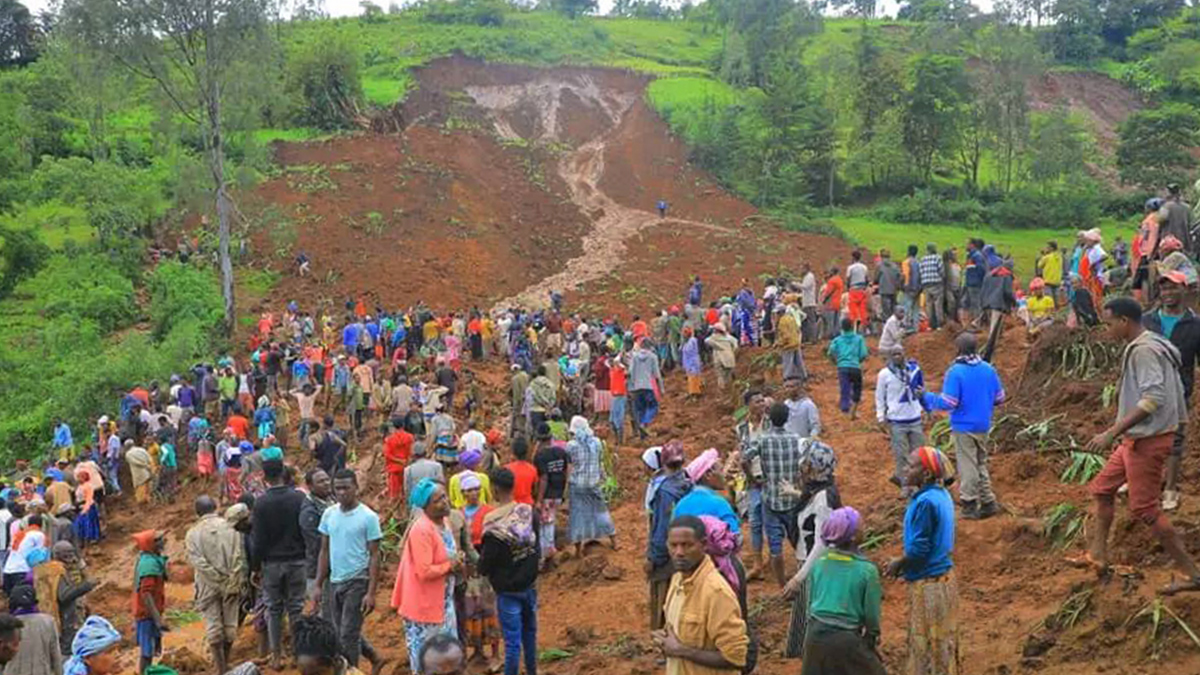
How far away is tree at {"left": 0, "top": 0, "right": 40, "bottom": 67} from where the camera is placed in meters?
51.5

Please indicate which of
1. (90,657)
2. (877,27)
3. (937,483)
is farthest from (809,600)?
(877,27)

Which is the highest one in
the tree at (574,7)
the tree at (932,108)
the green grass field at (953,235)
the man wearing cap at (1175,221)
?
the tree at (574,7)

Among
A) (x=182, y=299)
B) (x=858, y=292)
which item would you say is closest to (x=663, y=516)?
(x=858, y=292)

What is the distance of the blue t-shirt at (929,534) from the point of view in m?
5.52

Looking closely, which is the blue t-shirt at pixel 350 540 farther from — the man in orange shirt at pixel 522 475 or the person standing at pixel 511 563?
the man in orange shirt at pixel 522 475

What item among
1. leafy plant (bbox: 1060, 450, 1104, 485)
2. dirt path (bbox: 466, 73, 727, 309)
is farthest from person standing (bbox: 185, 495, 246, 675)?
dirt path (bbox: 466, 73, 727, 309)

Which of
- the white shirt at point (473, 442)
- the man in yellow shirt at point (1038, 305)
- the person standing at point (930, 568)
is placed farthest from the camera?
the man in yellow shirt at point (1038, 305)

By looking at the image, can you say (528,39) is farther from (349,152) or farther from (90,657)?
(90,657)

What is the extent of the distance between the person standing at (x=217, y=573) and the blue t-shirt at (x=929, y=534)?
5.19 metres

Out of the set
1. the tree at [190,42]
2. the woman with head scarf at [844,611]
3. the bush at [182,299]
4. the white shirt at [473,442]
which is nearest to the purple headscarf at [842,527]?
the woman with head scarf at [844,611]

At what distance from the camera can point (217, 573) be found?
7949 mm

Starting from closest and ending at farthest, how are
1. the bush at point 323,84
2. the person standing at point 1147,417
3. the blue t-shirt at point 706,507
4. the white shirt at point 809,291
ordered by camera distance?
the person standing at point 1147,417
the blue t-shirt at point 706,507
the white shirt at point 809,291
the bush at point 323,84

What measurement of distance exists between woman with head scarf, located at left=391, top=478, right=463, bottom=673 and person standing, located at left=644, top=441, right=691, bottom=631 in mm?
1464

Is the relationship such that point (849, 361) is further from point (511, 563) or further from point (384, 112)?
point (384, 112)
